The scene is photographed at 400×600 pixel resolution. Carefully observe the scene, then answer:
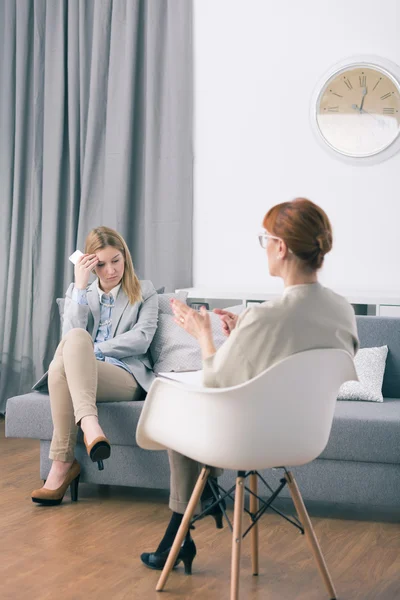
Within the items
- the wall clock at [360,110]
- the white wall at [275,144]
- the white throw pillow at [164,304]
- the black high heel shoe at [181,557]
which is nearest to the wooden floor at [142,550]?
the black high heel shoe at [181,557]

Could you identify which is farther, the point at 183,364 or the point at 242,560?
the point at 183,364

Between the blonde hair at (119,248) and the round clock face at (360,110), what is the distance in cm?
148

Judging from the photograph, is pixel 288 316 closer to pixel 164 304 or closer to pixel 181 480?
pixel 181 480

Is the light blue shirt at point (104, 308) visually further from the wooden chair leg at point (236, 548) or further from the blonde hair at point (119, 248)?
the wooden chair leg at point (236, 548)

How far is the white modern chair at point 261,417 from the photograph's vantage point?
198cm

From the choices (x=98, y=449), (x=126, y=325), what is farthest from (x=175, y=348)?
(x=98, y=449)

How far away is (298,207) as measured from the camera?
2.08 meters

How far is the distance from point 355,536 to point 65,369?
1.20 meters

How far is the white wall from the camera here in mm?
4336

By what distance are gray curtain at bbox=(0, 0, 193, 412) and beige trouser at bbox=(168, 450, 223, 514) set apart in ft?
7.64

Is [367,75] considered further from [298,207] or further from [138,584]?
[138,584]

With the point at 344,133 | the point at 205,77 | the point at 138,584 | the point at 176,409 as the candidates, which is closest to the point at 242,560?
the point at 138,584

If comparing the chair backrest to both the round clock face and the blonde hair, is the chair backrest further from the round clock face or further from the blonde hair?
the round clock face

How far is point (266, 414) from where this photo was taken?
2002 mm
